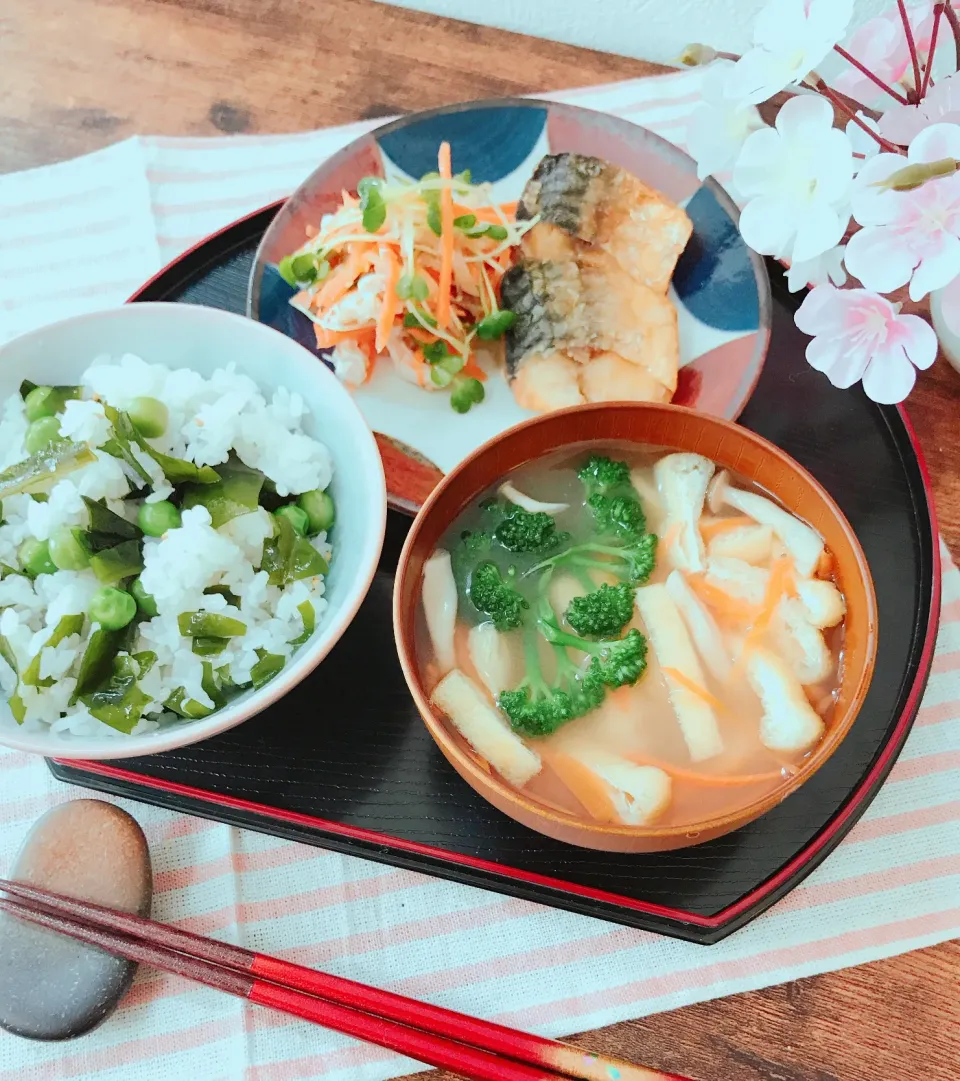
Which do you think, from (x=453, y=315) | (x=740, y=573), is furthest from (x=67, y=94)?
(x=740, y=573)

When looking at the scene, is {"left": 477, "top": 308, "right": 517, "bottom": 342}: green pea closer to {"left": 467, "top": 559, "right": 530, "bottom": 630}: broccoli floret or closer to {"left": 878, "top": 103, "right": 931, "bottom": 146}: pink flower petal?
{"left": 467, "top": 559, "right": 530, "bottom": 630}: broccoli floret

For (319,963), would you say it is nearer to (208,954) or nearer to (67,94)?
(208,954)

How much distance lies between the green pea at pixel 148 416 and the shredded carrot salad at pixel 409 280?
1.32ft

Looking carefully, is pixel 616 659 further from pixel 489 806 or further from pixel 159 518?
pixel 159 518

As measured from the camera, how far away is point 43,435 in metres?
1.40

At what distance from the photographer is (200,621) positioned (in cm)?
134

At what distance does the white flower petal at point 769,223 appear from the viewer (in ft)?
3.81

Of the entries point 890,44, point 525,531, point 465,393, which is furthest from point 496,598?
point 890,44

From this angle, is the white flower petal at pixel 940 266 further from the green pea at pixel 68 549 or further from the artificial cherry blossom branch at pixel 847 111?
the green pea at pixel 68 549

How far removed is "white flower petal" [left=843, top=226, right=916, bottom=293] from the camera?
3.54ft

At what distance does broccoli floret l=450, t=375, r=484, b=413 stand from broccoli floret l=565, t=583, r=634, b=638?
49 cm

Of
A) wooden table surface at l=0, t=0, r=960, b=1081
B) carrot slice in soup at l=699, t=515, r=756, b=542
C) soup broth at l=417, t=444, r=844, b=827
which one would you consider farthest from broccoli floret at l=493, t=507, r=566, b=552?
wooden table surface at l=0, t=0, r=960, b=1081

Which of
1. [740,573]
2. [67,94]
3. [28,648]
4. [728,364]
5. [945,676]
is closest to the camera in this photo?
[28,648]

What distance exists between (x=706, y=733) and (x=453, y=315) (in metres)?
0.90
